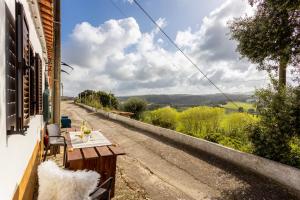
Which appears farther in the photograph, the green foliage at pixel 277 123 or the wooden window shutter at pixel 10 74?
the green foliage at pixel 277 123

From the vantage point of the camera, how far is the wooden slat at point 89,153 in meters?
4.00

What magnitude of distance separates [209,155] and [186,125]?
16.7 ft

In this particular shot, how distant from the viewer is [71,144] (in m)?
4.69

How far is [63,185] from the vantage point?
2.56 meters

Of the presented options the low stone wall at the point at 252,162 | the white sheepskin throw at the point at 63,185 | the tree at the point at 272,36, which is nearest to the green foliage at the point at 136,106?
the low stone wall at the point at 252,162

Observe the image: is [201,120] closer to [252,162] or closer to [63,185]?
[252,162]

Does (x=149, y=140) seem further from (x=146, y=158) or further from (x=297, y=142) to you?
(x=297, y=142)

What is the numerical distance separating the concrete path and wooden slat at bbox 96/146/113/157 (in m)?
0.91

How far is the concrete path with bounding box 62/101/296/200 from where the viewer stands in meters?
4.66

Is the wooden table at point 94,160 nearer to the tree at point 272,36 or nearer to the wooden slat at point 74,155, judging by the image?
the wooden slat at point 74,155

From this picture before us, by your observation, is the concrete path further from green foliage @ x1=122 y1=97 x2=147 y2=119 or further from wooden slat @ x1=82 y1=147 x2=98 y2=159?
green foliage @ x1=122 y1=97 x2=147 y2=119

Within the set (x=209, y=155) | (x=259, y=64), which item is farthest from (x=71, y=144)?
(x=259, y=64)

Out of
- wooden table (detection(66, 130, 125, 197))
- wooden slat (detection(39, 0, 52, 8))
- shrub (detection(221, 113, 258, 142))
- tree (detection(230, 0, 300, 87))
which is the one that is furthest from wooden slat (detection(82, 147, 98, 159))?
shrub (detection(221, 113, 258, 142))

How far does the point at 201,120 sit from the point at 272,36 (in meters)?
5.73
